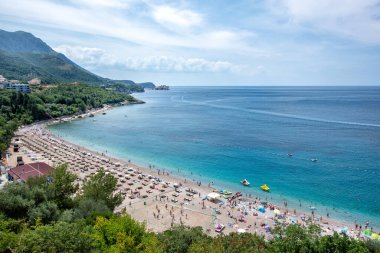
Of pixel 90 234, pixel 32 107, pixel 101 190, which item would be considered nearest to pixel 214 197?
pixel 101 190

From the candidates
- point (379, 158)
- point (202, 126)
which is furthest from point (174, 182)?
point (202, 126)

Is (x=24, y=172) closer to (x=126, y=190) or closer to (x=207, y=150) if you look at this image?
(x=126, y=190)

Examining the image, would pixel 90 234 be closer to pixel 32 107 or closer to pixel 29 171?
pixel 29 171

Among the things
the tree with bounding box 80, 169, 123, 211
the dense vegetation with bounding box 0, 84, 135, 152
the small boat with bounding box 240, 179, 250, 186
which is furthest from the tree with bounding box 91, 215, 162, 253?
the dense vegetation with bounding box 0, 84, 135, 152

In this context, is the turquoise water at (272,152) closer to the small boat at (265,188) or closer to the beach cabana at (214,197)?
the small boat at (265,188)

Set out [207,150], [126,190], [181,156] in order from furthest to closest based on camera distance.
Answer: [207,150], [181,156], [126,190]
